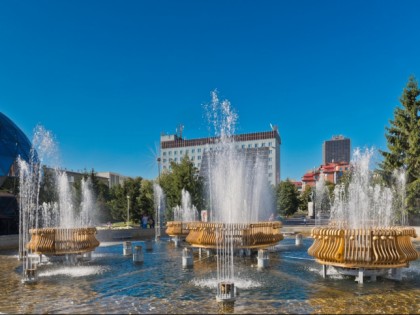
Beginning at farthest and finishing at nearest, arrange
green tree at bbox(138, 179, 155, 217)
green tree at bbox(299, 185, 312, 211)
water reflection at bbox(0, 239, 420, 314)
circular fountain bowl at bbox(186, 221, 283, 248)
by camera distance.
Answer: green tree at bbox(299, 185, 312, 211) → green tree at bbox(138, 179, 155, 217) → circular fountain bowl at bbox(186, 221, 283, 248) → water reflection at bbox(0, 239, 420, 314)

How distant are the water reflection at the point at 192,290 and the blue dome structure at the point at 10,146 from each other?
44.7ft

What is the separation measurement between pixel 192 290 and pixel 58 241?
19.0ft

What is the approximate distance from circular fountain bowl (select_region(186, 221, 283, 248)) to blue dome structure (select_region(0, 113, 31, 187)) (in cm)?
1495

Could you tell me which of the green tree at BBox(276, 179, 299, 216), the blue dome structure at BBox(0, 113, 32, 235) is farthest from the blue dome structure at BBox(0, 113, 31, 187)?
the green tree at BBox(276, 179, 299, 216)

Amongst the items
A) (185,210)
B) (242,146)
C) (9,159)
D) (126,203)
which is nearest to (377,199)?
(185,210)

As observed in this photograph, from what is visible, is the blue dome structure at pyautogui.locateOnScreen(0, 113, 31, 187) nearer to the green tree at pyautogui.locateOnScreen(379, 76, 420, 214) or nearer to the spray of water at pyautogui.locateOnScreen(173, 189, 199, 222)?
the spray of water at pyautogui.locateOnScreen(173, 189, 199, 222)

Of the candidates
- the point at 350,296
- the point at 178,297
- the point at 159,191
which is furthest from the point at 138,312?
the point at 159,191

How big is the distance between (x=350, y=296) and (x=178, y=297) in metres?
3.33

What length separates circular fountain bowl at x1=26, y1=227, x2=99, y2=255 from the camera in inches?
470

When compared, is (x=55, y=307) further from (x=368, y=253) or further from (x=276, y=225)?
(x=276, y=225)

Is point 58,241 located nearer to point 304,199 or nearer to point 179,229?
point 179,229

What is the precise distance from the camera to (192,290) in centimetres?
819

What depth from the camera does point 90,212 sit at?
113ft

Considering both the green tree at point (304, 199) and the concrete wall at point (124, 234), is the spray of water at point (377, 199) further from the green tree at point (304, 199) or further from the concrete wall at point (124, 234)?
the green tree at point (304, 199)
